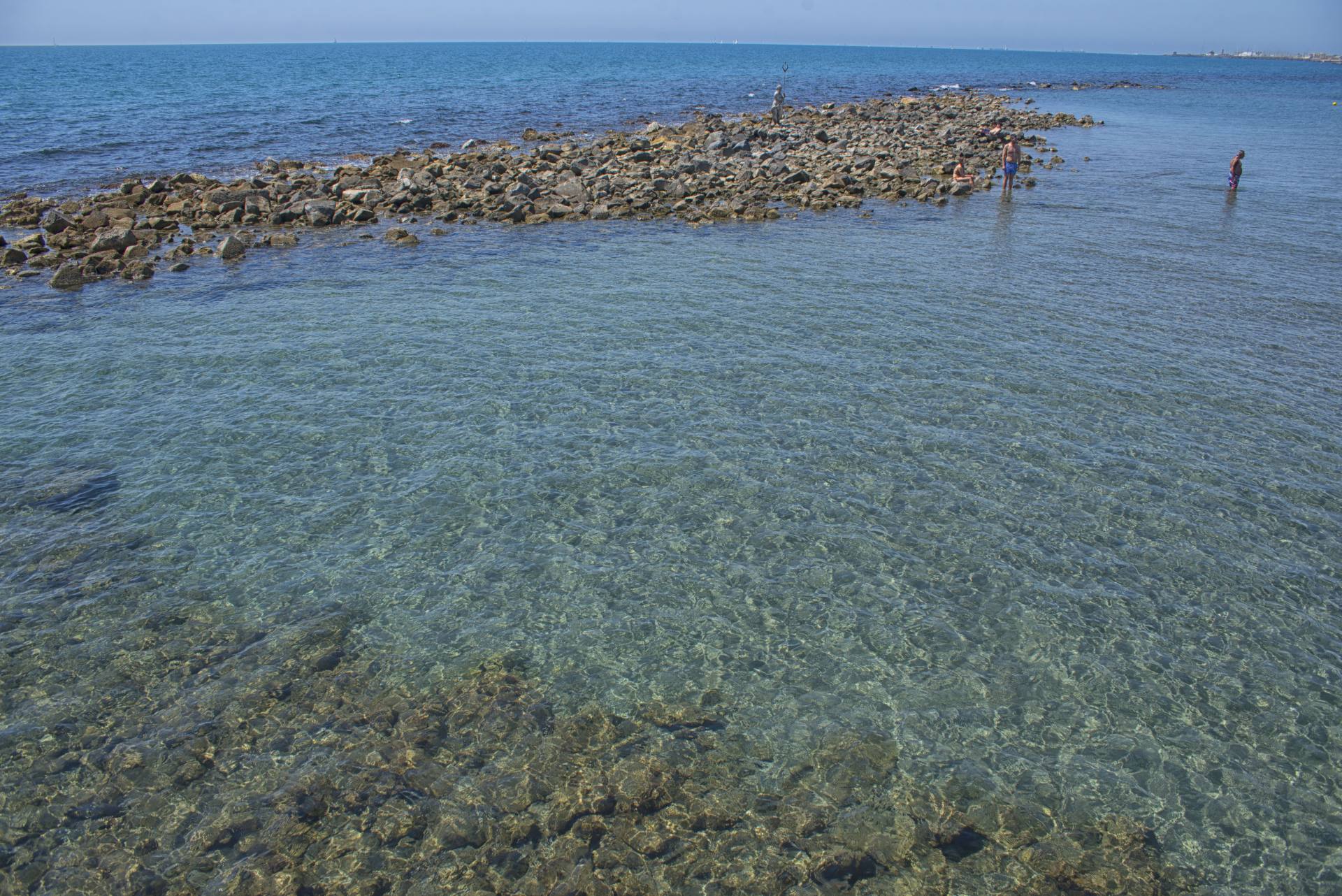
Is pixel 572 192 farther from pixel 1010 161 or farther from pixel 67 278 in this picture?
pixel 1010 161

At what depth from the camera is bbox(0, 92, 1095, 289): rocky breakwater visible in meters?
28.9

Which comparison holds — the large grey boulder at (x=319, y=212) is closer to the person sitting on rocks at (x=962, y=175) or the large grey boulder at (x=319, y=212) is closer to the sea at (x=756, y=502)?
the sea at (x=756, y=502)

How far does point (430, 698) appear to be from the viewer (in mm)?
9562

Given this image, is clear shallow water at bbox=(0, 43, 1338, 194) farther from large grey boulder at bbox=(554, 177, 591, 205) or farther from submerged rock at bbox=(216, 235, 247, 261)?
large grey boulder at bbox=(554, 177, 591, 205)

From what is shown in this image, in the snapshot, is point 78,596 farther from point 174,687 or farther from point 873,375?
point 873,375

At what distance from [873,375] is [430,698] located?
12113mm

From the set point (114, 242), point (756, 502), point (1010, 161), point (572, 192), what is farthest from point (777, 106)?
point (756, 502)

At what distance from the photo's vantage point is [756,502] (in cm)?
1334

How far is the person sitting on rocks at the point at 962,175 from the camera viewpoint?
1572 inches

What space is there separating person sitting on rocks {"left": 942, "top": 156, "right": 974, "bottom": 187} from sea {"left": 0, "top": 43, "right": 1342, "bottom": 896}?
40.1 feet

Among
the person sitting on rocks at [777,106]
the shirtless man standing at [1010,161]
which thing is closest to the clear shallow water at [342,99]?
the person sitting on rocks at [777,106]

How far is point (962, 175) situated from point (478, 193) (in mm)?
24246

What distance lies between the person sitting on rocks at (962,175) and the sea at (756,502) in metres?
12.2

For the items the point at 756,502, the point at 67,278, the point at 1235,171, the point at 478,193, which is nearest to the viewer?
the point at 756,502
